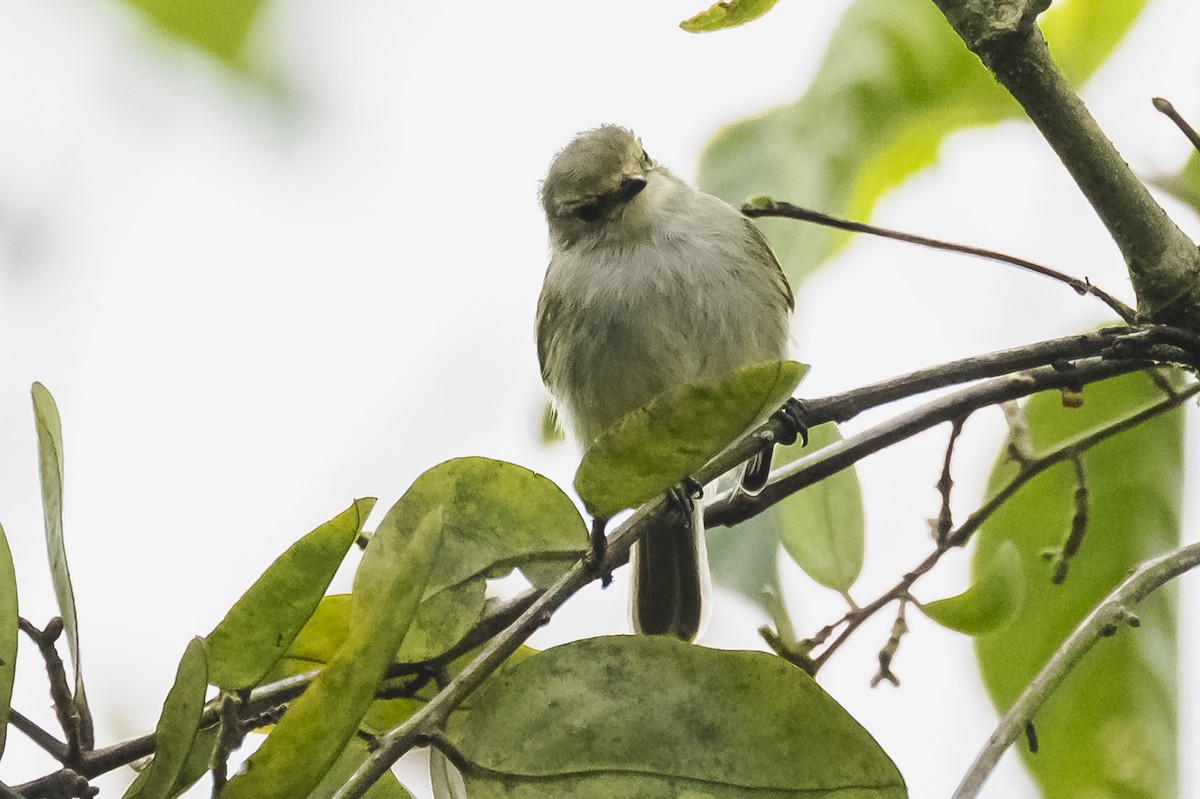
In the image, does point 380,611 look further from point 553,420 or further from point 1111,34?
point 553,420

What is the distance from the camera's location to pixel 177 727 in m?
0.64

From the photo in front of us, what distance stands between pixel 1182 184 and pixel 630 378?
2.64 ft

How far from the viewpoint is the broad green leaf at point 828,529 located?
1101 millimetres

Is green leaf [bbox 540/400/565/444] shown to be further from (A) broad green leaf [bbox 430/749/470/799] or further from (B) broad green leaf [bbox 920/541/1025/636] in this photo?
(A) broad green leaf [bbox 430/749/470/799]

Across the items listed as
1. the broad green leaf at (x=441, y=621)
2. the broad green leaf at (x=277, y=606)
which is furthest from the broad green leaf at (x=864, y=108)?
the broad green leaf at (x=277, y=606)

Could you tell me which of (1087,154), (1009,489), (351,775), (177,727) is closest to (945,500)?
(1009,489)

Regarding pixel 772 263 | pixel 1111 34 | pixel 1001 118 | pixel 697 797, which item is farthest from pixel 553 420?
pixel 697 797

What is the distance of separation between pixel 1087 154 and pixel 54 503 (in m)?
0.72

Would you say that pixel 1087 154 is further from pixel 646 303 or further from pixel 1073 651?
pixel 646 303

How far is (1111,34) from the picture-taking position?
4.19 ft

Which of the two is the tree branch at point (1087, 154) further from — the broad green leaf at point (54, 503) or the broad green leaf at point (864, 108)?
the broad green leaf at point (54, 503)

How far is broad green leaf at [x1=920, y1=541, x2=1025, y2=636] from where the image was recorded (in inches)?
38.6

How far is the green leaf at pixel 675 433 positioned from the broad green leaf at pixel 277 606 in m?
0.14

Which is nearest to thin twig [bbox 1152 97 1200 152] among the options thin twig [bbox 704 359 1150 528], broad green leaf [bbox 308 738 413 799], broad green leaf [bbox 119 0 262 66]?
thin twig [bbox 704 359 1150 528]
